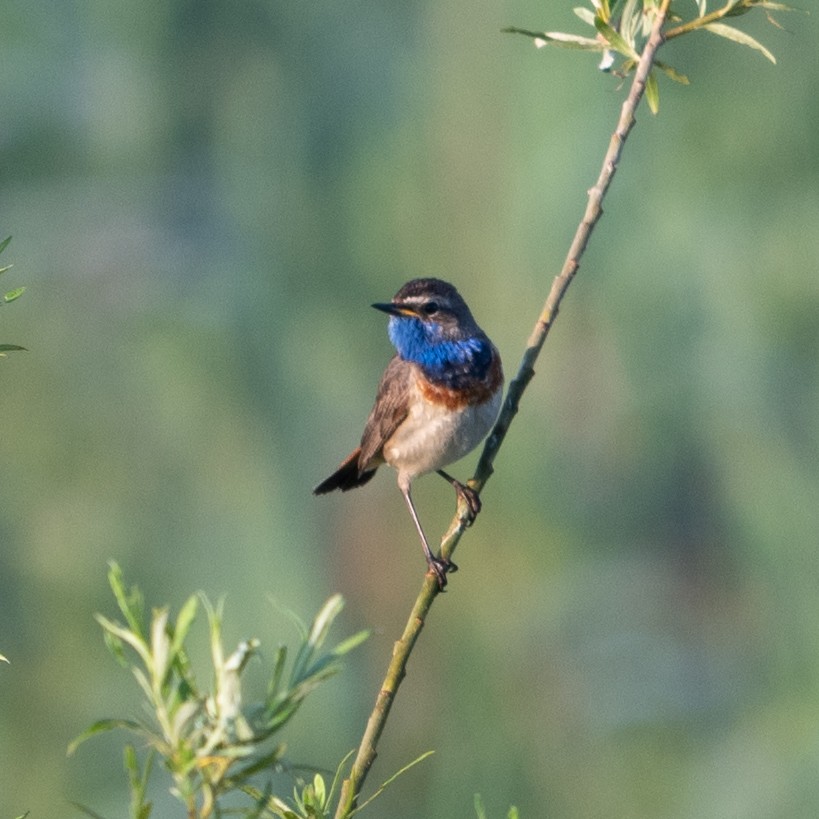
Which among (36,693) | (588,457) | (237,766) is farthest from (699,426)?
(237,766)

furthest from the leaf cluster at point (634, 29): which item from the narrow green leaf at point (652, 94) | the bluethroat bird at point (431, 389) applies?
the bluethroat bird at point (431, 389)

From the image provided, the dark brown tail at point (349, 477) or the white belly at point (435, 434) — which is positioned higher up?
the white belly at point (435, 434)

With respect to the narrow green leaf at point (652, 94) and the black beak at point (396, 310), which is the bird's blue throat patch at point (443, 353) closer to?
the black beak at point (396, 310)

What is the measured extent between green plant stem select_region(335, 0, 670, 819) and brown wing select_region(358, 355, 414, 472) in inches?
57.2

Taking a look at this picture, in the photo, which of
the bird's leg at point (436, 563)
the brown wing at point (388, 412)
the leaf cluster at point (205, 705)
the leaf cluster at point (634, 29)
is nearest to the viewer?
the leaf cluster at point (205, 705)

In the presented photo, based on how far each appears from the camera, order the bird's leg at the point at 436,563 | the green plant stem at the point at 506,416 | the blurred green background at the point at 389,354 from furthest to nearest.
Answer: the blurred green background at the point at 389,354 < the bird's leg at the point at 436,563 < the green plant stem at the point at 506,416

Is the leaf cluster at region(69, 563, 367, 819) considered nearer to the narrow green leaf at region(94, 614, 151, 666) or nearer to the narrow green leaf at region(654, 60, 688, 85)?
the narrow green leaf at region(94, 614, 151, 666)

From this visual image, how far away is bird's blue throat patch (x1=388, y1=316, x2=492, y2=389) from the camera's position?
3117 millimetres

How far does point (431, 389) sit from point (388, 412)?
14cm

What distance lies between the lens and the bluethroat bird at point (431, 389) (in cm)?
309

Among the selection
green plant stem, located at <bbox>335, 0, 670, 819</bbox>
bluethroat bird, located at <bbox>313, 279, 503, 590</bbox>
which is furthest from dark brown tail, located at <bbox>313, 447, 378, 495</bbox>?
green plant stem, located at <bbox>335, 0, 670, 819</bbox>

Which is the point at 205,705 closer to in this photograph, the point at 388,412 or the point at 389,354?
the point at 388,412

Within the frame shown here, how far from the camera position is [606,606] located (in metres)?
5.67

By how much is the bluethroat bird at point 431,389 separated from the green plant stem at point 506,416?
1330 millimetres
